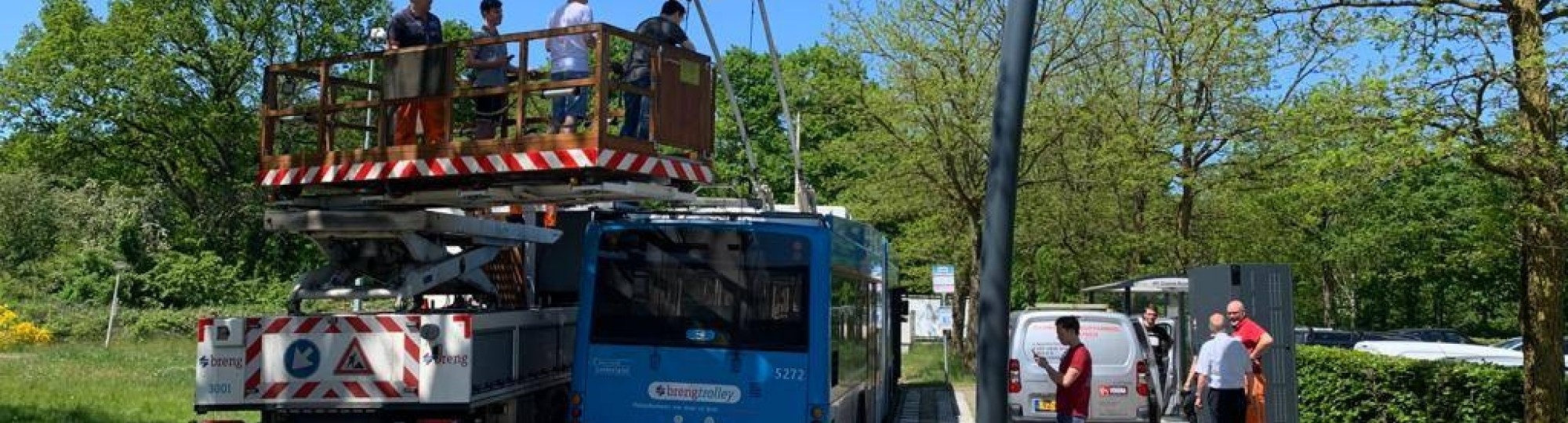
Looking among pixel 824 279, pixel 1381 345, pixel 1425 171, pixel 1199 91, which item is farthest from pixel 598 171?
pixel 1381 345

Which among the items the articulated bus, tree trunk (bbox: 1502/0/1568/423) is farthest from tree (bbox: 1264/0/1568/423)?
the articulated bus

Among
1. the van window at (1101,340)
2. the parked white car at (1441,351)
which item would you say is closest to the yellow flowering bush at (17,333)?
the van window at (1101,340)

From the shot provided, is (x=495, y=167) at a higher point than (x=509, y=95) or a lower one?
lower

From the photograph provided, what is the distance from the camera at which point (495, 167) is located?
8.91 metres

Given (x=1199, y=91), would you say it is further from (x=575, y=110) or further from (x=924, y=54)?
(x=575, y=110)

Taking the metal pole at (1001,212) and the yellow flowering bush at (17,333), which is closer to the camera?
the metal pole at (1001,212)

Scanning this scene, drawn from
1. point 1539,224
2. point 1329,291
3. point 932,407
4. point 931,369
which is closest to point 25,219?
point 931,369

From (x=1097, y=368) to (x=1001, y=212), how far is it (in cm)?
1141

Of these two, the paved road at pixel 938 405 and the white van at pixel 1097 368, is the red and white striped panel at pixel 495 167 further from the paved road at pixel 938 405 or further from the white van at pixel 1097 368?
the paved road at pixel 938 405

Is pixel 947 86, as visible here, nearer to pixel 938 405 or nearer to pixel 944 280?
pixel 944 280

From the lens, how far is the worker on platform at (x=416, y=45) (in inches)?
370

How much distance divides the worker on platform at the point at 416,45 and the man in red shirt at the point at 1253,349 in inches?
280

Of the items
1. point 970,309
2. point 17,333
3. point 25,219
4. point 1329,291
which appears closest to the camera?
point 970,309

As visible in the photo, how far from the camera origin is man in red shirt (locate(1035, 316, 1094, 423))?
10.7 metres
